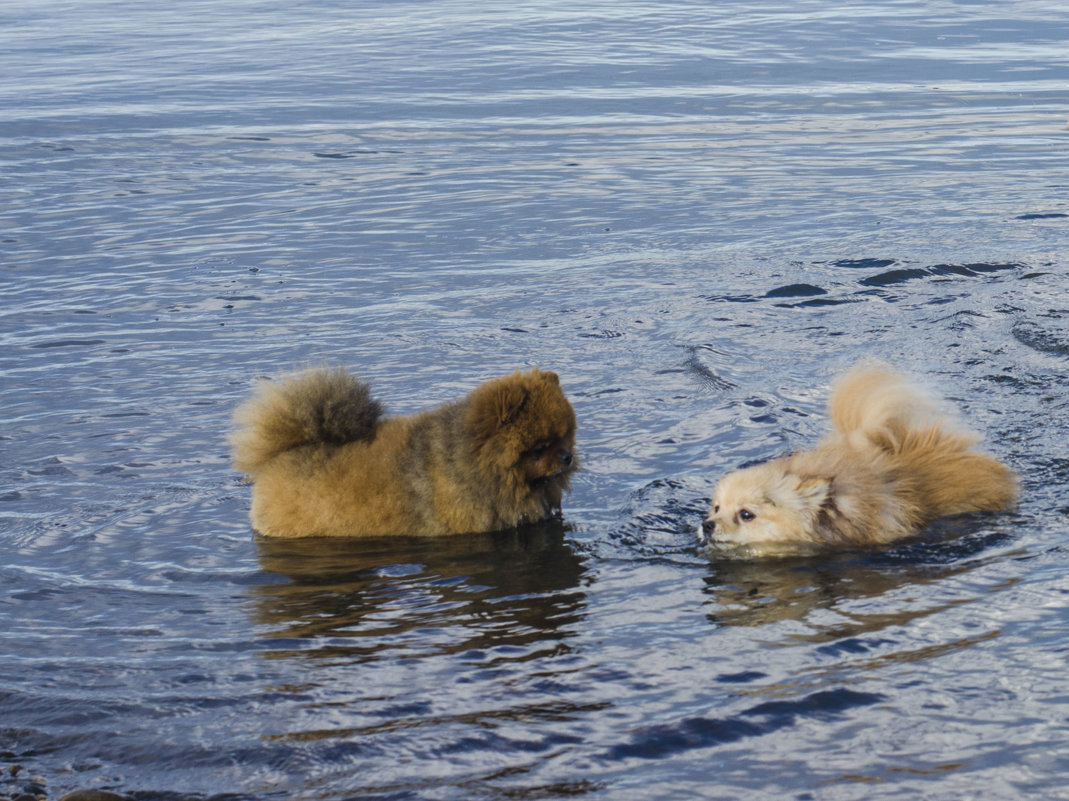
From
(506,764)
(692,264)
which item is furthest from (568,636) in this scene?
(692,264)

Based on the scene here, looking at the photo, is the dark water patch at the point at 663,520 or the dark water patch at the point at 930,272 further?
the dark water patch at the point at 930,272

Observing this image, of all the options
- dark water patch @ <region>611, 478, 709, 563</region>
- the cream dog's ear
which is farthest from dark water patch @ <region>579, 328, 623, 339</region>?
the cream dog's ear

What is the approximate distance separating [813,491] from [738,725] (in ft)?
5.79

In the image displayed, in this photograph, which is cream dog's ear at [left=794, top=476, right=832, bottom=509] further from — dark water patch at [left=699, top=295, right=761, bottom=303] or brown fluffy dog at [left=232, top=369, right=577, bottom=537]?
dark water patch at [left=699, top=295, right=761, bottom=303]

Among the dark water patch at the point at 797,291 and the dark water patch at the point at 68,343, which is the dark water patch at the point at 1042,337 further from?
the dark water patch at the point at 68,343

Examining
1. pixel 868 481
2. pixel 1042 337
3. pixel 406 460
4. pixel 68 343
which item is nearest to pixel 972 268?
pixel 1042 337

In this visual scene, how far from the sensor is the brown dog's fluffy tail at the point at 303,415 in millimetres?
6102

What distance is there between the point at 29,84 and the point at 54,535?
50.2 feet

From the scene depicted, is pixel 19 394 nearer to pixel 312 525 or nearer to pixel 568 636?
pixel 312 525

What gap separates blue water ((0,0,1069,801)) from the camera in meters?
4.26

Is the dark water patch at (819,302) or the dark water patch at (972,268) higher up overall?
the dark water patch at (972,268)

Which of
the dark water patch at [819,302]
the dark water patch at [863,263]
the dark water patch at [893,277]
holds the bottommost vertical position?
the dark water patch at [819,302]

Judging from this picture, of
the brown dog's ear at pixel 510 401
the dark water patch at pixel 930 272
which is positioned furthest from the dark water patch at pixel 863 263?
the brown dog's ear at pixel 510 401

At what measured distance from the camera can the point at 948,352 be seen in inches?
324
